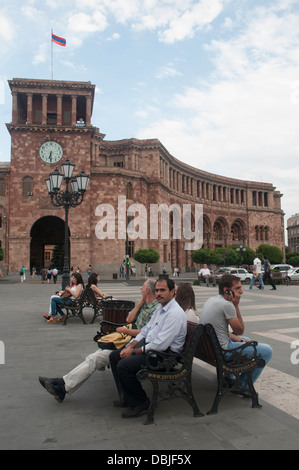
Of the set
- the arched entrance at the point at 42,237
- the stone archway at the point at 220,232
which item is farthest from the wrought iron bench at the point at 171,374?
the stone archway at the point at 220,232

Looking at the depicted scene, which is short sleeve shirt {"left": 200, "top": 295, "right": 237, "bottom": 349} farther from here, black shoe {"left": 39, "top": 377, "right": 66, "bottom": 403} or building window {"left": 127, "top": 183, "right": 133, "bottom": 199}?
building window {"left": 127, "top": 183, "right": 133, "bottom": 199}

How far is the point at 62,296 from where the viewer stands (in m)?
9.59

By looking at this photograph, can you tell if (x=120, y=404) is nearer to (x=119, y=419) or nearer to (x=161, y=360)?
(x=119, y=419)

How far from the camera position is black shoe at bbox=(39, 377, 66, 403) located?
3.97 metres

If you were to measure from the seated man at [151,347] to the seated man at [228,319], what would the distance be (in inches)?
14.8

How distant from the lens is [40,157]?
37.2 m

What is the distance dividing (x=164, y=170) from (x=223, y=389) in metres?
45.7

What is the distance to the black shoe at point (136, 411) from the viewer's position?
368 centimetres

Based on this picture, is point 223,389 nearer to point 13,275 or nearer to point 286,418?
point 286,418

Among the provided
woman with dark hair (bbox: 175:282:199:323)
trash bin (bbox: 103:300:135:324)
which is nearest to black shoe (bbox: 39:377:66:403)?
woman with dark hair (bbox: 175:282:199:323)

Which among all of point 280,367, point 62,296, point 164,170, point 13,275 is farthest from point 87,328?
point 164,170

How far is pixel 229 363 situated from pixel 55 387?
187 centimetres

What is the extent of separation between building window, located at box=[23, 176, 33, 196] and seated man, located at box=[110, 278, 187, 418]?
115 feet

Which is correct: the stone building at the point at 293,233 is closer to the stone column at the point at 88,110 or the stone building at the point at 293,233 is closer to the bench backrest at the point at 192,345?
the stone column at the point at 88,110
